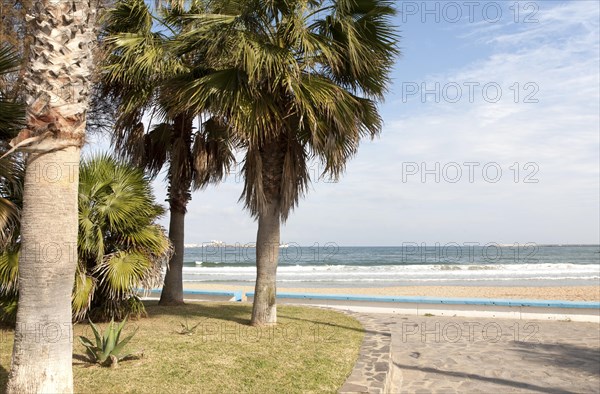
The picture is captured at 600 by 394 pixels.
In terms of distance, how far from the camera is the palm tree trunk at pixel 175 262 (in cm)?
1065

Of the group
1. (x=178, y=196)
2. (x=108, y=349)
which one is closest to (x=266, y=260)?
(x=108, y=349)

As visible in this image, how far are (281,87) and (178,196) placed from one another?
417cm

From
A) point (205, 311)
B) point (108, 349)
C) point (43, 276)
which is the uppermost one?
point (43, 276)

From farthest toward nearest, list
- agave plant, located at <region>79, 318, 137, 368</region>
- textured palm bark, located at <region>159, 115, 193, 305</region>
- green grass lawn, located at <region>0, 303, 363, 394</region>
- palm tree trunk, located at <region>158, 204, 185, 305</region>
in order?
palm tree trunk, located at <region>158, 204, 185, 305</region>
textured palm bark, located at <region>159, 115, 193, 305</region>
agave plant, located at <region>79, 318, 137, 368</region>
green grass lawn, located at <region>0, 303, 363, 394</region>

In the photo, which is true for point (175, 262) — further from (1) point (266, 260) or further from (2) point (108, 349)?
(2) point (108, 349)

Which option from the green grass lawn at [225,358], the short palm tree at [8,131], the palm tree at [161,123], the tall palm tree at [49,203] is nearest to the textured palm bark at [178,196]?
the palm tree at [161,123]

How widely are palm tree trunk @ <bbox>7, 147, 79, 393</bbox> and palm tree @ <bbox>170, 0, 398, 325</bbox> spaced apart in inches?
138

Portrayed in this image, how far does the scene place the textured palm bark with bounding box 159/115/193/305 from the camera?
10.3 metres

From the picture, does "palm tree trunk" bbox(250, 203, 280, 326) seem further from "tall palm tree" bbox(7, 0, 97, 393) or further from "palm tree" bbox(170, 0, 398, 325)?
"tall palm tree" bbox(7, 0, 97, 393)

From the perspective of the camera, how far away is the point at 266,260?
8.25m

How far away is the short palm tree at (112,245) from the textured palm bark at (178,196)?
147 centimetres

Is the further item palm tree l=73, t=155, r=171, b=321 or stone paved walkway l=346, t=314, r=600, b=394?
palm tree l=73, t=155, r=171, b=321

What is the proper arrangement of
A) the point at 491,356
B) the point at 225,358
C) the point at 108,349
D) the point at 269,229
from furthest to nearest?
the point at 269,229 → the point at 491,356 → the point at 225,358 → the point at 108,349

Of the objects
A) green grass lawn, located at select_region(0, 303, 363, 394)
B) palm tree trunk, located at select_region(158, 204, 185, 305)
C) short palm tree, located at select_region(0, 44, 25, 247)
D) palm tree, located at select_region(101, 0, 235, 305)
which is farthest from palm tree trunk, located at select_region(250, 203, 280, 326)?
short palm tree, located at select_region(0, 44, 25, 247)
